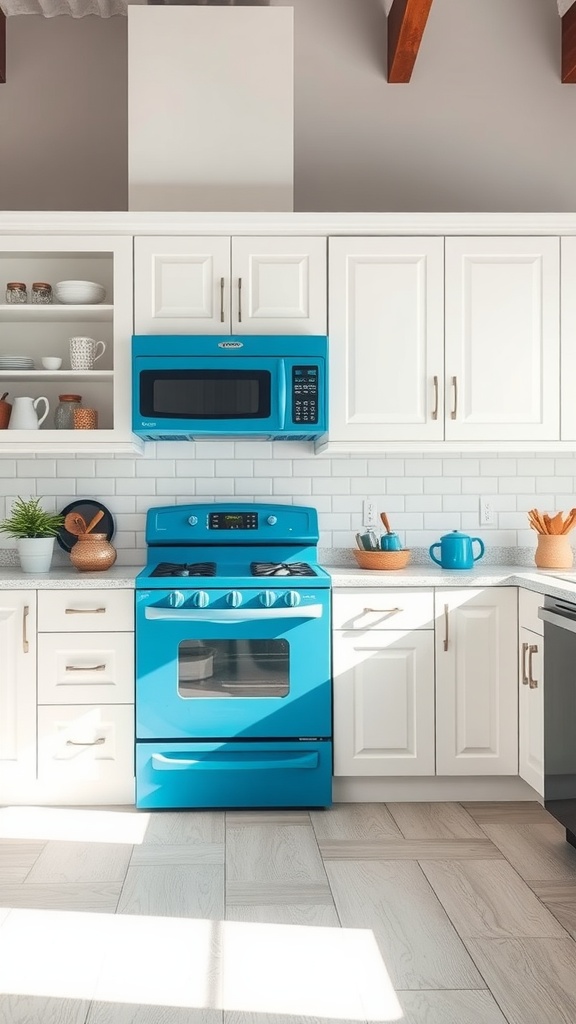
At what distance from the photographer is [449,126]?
3965mm

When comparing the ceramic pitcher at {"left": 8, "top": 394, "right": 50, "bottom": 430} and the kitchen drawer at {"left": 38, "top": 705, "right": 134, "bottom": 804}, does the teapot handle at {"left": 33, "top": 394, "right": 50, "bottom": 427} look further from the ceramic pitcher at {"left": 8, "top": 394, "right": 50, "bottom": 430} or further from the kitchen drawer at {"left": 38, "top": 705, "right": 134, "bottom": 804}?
the kitchen drawer at {"left": 38, "top": 705, "right": 134, "bottom": 804}

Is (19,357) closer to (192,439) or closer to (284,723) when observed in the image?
(192,439)

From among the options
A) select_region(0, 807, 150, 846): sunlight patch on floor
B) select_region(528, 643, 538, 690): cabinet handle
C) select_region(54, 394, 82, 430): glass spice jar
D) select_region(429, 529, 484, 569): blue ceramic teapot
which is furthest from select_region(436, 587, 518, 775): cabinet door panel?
select_region(54, 394, 82, 430): glass spice jar

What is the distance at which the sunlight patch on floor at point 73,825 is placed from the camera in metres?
3.02

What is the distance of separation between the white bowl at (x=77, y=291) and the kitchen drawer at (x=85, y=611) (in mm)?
1205

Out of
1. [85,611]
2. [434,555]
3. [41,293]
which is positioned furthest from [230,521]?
[41,293]

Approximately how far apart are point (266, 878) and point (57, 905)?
2.06 feet

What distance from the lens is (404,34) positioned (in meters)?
3.61

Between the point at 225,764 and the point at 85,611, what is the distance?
0.79m

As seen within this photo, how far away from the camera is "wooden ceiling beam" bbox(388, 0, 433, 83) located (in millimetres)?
3477

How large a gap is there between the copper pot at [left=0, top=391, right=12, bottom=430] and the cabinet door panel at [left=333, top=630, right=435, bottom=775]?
5.32 feet

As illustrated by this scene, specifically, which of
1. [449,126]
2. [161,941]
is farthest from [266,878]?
[449,126]

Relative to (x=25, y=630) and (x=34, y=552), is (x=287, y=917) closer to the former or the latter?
(x=25, y=630)

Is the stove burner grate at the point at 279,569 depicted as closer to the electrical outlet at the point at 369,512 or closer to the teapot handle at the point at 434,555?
the electrical outlet at the point at 369,512
